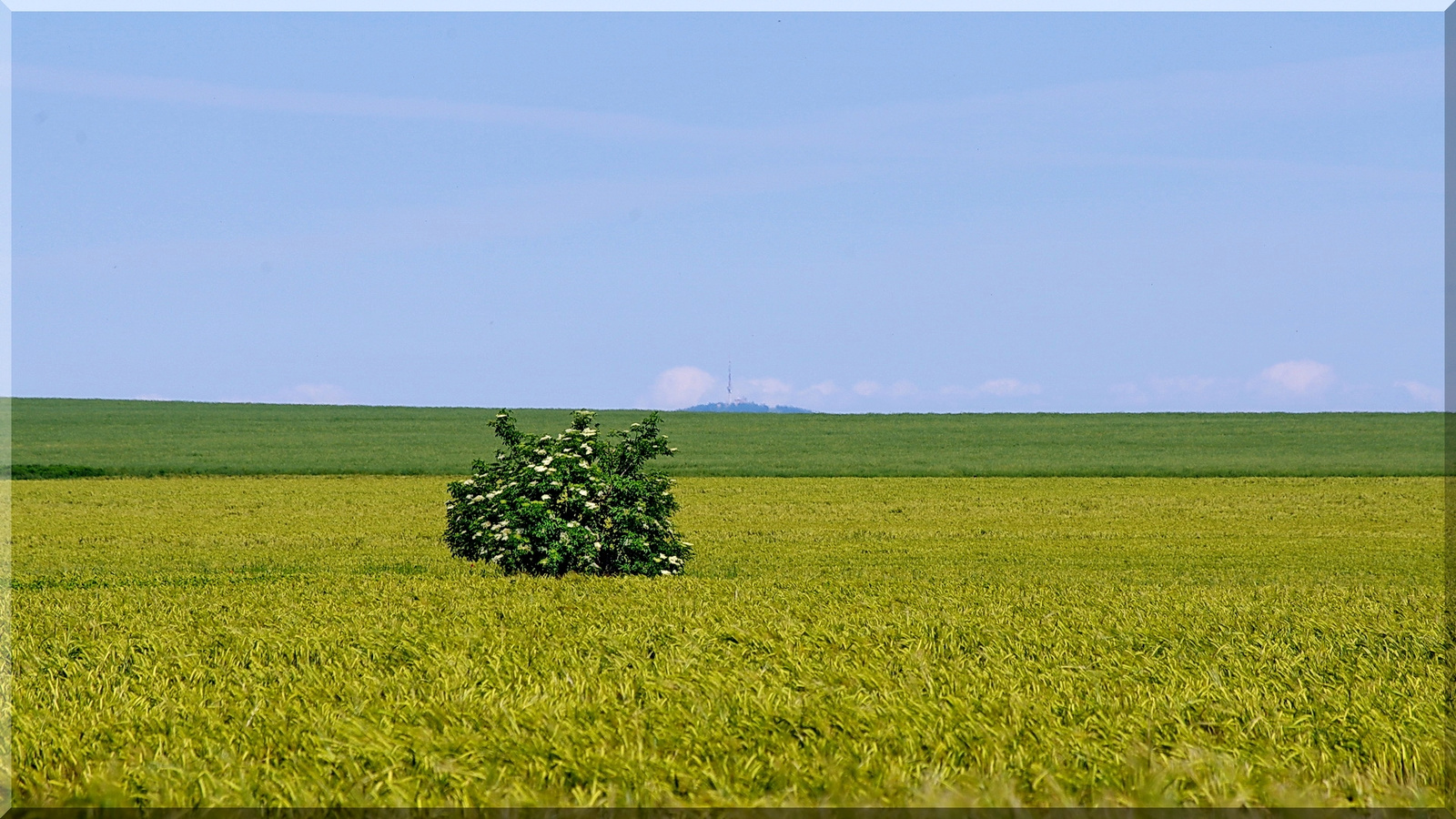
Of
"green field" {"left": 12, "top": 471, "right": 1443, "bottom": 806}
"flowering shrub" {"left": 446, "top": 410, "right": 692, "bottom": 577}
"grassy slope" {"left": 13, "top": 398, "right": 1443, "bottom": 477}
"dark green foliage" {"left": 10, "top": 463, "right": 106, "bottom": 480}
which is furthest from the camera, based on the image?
"grassy slope" {"left": 13, "top": 398, "right": 1443, "bottom": 477}

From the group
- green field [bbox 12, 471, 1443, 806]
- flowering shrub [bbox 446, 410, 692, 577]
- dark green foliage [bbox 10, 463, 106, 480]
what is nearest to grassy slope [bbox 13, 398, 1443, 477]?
dark green foliage [bbox 10, 463, 106, 480]

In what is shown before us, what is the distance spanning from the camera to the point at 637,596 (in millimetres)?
9516

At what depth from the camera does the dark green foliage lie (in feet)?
138

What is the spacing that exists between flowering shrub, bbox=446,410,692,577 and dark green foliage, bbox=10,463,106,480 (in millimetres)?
34062

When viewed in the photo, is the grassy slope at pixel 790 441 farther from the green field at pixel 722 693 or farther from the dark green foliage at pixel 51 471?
the green field at pixel 722 693

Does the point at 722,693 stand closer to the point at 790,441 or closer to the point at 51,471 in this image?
the point at 51,471

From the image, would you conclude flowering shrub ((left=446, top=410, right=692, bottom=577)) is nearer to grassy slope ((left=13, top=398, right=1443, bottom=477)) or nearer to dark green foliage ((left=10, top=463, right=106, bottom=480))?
grassy slope ((left=13, top=398, right=1443, bottom=477))

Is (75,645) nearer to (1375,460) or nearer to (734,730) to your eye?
(734,730)

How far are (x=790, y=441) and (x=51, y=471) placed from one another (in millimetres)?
34286

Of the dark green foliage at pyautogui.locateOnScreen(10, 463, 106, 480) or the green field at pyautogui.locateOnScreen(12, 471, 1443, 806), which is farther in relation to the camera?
the dark green foliage at pyautogui.locateOnScreen(10, 463, 106, 480)

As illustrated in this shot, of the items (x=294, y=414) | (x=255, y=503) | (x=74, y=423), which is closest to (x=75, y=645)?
(x=255, y=503)

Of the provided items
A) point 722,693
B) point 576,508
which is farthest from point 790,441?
point 722,693

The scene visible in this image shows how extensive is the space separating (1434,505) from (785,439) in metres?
34.3

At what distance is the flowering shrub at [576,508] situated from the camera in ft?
47.3
